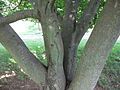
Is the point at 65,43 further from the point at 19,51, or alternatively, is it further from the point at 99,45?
the point at 99,45

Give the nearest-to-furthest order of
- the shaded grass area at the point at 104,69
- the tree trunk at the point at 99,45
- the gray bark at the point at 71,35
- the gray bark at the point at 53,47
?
the tree trunk at the point at 99,45, the gray bark at the point at 53,47, the gray bark at the point at 71,35, the shaded grass area at the point at 104,69

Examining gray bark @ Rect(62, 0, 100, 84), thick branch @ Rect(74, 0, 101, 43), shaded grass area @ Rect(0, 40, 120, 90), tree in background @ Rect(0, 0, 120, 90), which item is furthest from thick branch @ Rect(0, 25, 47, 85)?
shaded grass area @ Rect(0, 40, 120, 90)

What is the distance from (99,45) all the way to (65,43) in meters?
0.81

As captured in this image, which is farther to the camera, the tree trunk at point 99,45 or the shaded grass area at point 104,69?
the shaded grass area at point 104,69

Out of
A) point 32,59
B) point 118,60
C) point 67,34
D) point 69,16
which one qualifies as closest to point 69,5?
point 69,16

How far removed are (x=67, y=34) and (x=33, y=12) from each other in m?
0.64

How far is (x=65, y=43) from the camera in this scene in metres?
A: 3.92

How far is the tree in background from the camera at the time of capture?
3170 mm

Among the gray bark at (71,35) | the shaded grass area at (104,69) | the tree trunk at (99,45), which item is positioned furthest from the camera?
the shaded grass area at (104,69)

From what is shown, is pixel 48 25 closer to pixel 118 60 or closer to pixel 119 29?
pixel 119 29

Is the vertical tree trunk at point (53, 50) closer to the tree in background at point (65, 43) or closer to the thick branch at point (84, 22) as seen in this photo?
the tree in background at point (65, 43)

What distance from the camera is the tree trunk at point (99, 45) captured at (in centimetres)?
310

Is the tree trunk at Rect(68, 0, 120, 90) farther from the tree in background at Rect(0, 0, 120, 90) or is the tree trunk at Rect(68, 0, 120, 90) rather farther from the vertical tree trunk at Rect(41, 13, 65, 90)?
the vertical tree trunk at Rect(41, 13, 65, 90)

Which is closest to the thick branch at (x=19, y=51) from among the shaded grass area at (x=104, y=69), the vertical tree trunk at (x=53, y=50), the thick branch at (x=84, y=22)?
the vertical tree trunk at (x=53, y=50)
